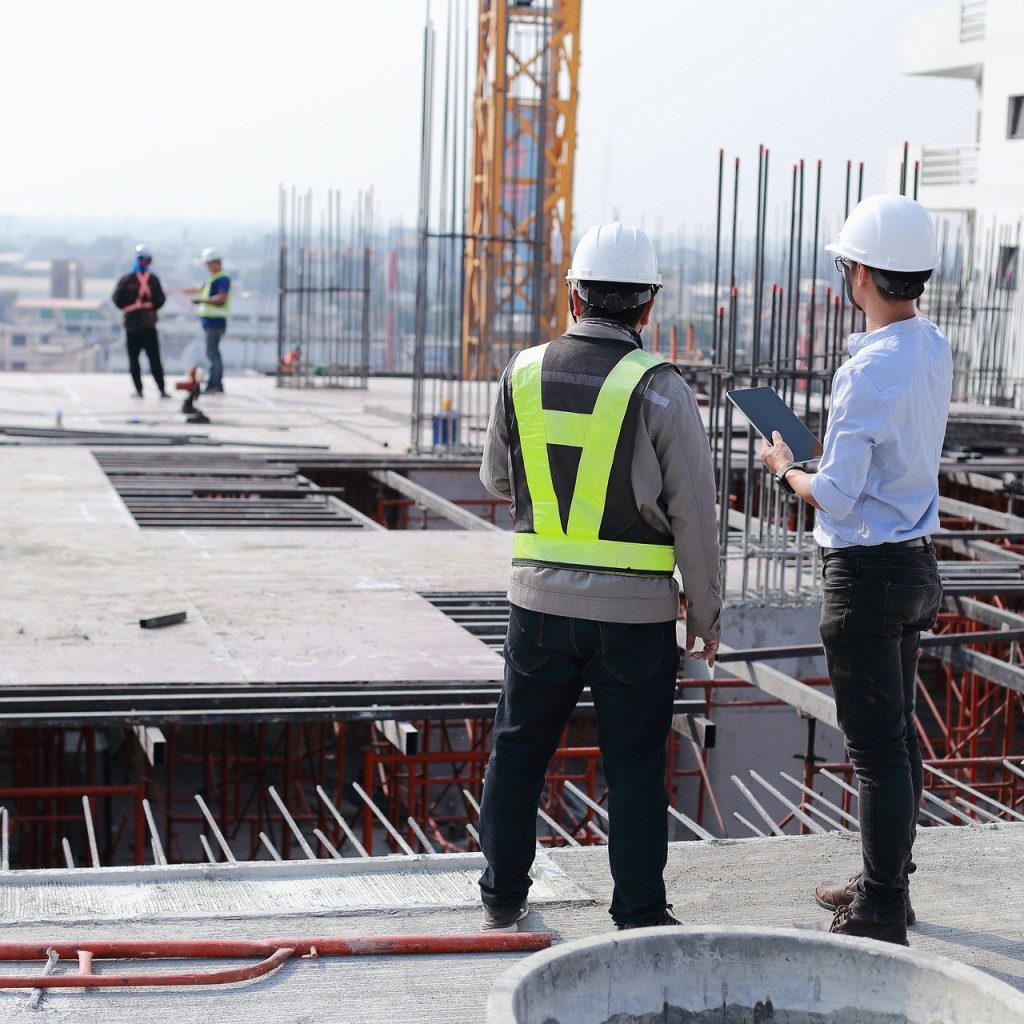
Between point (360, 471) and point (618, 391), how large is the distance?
12.9 m

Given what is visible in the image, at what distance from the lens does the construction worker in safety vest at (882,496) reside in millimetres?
4035

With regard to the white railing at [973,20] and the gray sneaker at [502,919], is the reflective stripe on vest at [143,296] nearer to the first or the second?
the gray sneaker at [502,919]

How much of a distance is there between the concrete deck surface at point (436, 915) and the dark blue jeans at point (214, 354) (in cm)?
1763

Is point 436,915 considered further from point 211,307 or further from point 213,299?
point 211,307

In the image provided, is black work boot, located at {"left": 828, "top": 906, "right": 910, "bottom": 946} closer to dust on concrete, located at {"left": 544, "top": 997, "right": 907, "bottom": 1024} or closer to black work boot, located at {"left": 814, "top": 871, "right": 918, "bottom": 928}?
black work boot, located at {"left": 814, "top": 871, "right": 918, "bottom": 928}

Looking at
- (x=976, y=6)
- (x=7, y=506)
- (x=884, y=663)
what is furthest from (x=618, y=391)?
(x=976, y=6)

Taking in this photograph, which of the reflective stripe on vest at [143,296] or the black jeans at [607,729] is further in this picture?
the reflective stripe on vest at [143,296]

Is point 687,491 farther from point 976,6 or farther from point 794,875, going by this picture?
point 976,6

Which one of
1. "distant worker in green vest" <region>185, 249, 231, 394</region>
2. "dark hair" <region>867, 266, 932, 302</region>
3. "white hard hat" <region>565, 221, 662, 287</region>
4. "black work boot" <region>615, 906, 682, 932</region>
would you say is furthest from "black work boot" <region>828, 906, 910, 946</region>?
"distant worker in green vest" <region>185, 249, 231, 394</region>

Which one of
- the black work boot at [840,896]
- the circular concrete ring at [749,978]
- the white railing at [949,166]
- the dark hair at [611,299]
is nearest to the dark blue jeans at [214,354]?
the black work boot at [840,896]

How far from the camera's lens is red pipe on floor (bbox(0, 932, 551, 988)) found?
3.98 meters

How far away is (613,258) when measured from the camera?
13.5ft

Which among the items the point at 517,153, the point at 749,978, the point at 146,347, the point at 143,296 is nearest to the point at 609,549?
the point at 749,978

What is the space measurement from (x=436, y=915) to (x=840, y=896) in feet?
3.70
